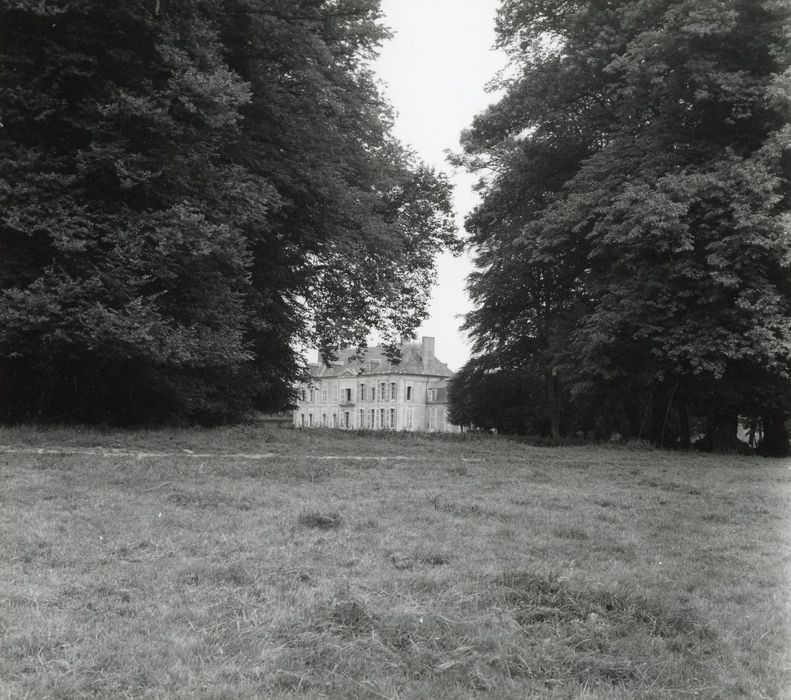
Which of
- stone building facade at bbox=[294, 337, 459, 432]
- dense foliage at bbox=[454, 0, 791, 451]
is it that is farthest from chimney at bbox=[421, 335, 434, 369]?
dense foliage at bbox=[454, 0, 791, 451]

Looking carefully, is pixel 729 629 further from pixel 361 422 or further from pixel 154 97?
pixel 361 422

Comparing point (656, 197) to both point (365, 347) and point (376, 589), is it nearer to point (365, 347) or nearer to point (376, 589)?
point (365, 347)

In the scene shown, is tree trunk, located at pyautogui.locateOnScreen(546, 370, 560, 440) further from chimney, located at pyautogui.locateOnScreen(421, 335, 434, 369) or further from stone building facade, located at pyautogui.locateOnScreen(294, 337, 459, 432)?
chimney, located at pyautogui.locateOnScreen(421, 335, 434, 369)

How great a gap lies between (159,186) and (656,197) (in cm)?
1209

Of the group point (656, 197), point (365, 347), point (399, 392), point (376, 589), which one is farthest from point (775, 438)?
point (399, 392)

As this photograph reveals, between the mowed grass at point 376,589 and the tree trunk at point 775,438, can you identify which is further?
the tree trunk at point 775,438

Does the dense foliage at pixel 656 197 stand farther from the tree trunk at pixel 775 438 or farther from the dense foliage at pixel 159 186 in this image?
the dense foliage at pixel 159 186

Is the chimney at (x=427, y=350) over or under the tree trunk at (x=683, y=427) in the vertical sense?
over

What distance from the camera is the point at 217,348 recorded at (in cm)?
1734

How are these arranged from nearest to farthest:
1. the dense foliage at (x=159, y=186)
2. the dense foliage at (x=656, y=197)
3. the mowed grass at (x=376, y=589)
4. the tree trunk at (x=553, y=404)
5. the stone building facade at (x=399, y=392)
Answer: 1. the mowed grass at (x=376, y=589)
2. the dense foliage at (x=159, y=186)
3. the dense foliage at (x=656, y=197)
4. the tree trunk at (x=553, y=404)
5. the stone building facade at (x=399, y=392)

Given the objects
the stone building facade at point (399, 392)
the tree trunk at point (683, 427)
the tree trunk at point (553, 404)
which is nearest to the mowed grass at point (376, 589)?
the tree trunk at point (683, 427)

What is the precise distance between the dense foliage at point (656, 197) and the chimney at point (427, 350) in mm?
62250

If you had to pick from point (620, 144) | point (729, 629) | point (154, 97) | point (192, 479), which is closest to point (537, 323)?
point (620, 144)

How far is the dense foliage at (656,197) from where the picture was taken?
19266 millimetres
